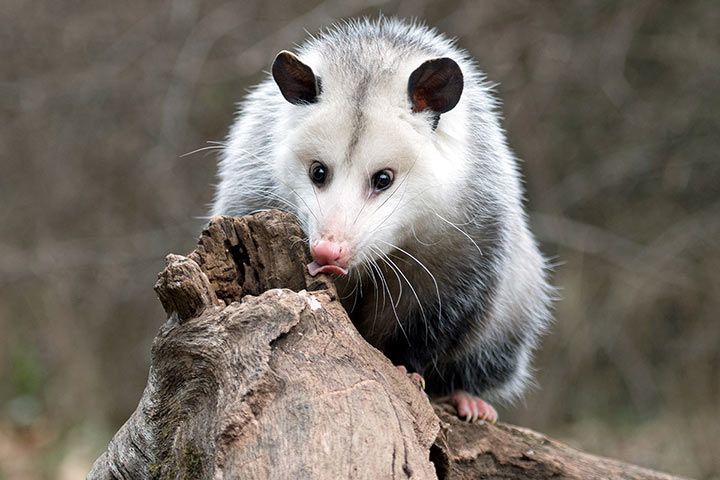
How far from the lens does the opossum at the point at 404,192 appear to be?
2428 millimetres

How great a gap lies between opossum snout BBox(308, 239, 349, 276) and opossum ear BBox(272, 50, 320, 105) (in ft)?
1.70

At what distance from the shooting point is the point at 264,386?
192cm

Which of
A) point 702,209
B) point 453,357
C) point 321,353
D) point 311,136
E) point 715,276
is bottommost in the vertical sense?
point 715,276

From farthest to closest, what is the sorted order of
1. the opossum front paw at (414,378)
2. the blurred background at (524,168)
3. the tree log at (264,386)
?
1. the blurred background at (524,168)
2. the opossum front paw at (414,378)
3. the tree log at (264,386)

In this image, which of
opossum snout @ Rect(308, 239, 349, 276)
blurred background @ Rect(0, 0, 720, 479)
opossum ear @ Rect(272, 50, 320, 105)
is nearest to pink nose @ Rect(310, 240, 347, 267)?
opossum snout @ Rect(308, 239, 349, 276)

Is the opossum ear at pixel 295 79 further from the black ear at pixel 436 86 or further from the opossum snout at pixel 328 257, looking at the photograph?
the opossum snout at pixel 328 257

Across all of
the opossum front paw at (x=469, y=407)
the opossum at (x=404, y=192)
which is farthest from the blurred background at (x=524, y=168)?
the opossum front paw at (x=469, y=407)

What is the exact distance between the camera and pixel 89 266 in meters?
6.14

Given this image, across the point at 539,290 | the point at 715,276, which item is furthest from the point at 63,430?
the point at 715,276

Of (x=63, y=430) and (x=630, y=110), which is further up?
(x=630, y=110)

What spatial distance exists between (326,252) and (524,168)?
375cm

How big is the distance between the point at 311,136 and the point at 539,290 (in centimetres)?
124

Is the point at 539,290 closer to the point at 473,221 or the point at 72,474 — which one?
the point at 473,221

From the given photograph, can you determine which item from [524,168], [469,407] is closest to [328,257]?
[469,407]
